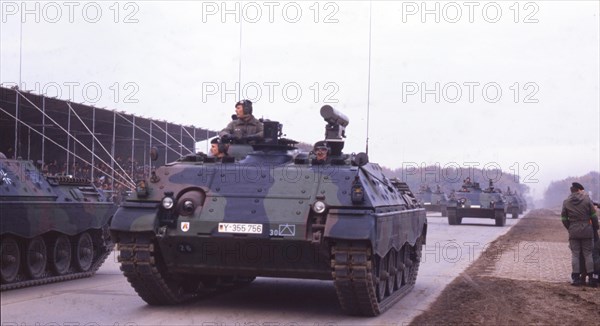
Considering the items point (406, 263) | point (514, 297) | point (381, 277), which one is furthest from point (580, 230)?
point (381, 277)

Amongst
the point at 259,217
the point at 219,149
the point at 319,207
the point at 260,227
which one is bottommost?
the point at 260,227

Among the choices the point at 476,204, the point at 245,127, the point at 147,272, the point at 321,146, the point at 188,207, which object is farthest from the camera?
the point at 476,204

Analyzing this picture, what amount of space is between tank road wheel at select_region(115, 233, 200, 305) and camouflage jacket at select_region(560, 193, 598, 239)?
7054 mm

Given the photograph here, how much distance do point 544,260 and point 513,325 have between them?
10.5 m

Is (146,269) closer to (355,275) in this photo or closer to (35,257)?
(355,275)

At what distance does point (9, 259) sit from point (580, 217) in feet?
29.6

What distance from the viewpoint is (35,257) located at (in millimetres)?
13359

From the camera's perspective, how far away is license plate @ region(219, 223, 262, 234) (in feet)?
32.3

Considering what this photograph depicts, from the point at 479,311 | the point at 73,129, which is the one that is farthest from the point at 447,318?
the point at 73,129

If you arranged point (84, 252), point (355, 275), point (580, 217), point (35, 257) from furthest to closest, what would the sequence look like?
point (84, 252), point (580, 217), point (35, 257), point (355, 275)

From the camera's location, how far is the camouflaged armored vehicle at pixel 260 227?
9648mm

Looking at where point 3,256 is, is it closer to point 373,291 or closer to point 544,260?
point 373,291

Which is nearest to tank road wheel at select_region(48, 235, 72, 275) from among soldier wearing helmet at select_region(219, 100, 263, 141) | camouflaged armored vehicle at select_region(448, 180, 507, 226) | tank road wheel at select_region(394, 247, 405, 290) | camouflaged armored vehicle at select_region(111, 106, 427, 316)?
soldier wearing helmet at select_region(219, 100, 263, 141)

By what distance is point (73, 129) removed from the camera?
32.3 metres
